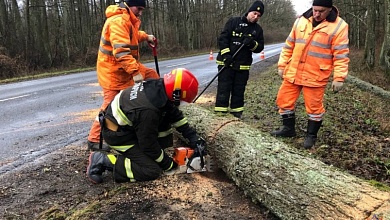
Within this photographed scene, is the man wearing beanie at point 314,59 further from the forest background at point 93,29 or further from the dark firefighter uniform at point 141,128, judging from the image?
the forest background at point 93,29

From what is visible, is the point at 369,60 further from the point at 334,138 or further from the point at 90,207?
the point at 90,207

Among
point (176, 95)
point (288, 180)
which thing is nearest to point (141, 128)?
point (176, 95)

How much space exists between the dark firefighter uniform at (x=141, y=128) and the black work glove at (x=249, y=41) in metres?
1.98

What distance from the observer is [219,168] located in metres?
4.11

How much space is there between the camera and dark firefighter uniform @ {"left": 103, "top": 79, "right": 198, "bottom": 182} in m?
3.43

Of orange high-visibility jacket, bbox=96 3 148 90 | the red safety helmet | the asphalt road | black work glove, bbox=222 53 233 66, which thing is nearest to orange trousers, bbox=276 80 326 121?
black work glove, bbox=222 53 233 66

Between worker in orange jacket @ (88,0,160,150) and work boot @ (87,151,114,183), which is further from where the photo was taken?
worker in orange jacket @ (88,0,160,150)

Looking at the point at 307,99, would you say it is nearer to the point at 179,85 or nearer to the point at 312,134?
the point at 312,134

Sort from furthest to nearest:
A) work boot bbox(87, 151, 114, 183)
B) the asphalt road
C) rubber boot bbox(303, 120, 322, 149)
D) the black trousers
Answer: the black trousers → the asphalt road → rubber boot bbox(303, 120, 322, 149) → work boot bbox(87, 151, 114, 183)

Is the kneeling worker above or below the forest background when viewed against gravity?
below

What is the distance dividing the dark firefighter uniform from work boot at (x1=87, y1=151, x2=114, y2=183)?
0.20 ft

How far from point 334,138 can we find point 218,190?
90.6 inches

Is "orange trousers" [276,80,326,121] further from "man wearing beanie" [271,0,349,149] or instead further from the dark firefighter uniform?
the dark firefighter uniform

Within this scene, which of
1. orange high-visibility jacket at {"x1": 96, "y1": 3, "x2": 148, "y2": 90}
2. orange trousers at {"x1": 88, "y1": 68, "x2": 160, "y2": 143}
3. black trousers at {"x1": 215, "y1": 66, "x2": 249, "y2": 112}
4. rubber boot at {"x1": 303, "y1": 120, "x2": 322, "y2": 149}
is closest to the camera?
orange high-visibility jacket at {"x1": 96, "y1": 3, "x2": 148, "y2": 90}
